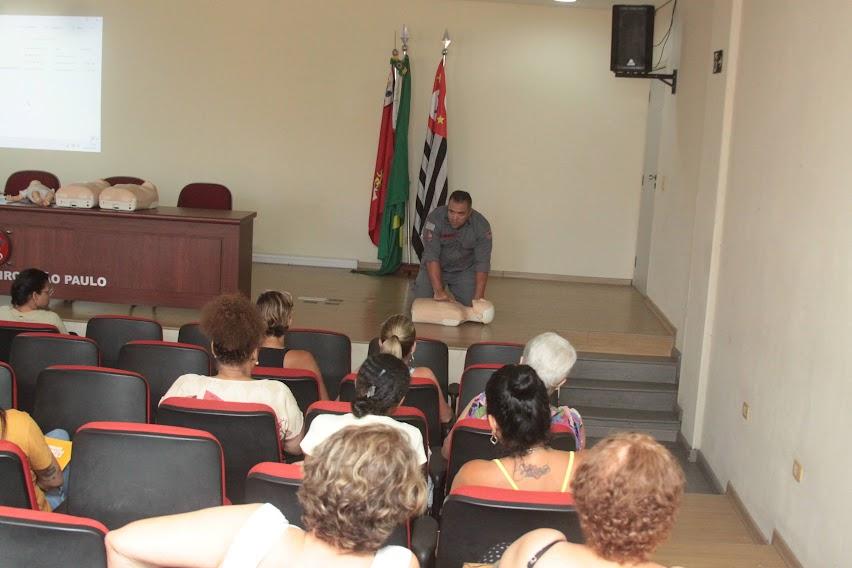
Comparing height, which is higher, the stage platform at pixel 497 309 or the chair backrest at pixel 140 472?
the chair backrest at pixel 140 472

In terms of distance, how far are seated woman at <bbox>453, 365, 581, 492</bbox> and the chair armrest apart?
0.72 feet

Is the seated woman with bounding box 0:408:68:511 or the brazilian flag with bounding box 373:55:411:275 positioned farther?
the brazilian flag with bounding box 373:55:411:275

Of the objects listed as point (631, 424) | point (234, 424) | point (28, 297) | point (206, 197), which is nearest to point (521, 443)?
point (234, 424)

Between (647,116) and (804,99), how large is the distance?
5305 millimetres

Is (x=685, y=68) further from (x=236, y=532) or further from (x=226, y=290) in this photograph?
(x=236, y=532)

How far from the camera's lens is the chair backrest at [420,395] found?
3820 millimetres

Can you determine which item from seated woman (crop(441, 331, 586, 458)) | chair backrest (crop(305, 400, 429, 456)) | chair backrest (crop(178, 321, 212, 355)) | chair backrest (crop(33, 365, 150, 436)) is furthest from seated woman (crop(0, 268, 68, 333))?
seated woman (crop(441, 331, 586, 458))

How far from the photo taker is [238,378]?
11.3 ft

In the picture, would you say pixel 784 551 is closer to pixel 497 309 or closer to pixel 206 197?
pixel 497 309

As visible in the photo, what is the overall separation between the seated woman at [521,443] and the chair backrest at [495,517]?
29cm

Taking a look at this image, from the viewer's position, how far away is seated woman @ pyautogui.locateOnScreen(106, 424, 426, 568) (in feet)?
5.73

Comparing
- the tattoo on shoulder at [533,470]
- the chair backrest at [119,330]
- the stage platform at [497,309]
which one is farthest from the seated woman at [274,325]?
the stage platform at [497,309]

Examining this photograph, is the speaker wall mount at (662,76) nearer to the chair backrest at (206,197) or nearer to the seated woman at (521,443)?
the chair backrest at (206,197)

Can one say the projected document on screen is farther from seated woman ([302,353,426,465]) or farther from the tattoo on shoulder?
the tattoo on shoulder
